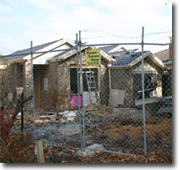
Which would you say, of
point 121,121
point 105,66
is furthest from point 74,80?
point 121,121

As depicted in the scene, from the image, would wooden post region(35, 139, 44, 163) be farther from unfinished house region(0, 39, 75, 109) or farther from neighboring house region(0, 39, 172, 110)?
neighboring house region(0, 39, 172, 110)

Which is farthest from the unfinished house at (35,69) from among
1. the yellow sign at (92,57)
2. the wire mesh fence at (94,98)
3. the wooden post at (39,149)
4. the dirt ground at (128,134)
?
the wooden post at (39,149)

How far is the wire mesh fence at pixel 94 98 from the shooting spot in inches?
286

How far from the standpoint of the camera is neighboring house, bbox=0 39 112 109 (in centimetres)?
1296

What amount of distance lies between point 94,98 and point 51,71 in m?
3.34

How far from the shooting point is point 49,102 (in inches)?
441

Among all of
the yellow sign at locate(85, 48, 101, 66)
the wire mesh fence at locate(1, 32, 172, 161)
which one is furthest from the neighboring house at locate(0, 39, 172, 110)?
the yellow sign at locate(85, 48, 101, 66)

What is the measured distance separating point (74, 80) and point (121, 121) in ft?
20.9

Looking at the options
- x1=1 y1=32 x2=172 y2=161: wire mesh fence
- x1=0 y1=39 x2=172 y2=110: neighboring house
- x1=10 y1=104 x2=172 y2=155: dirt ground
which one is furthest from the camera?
x1=0 y1=39 x2=172 y2=110: neighboring house

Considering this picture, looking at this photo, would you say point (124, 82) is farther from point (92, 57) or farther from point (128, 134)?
point (92, 57)

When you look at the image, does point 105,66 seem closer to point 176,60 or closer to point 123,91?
point 123,91

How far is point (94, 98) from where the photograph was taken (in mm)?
14070

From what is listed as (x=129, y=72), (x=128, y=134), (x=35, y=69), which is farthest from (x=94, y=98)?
(x=128, y=134)

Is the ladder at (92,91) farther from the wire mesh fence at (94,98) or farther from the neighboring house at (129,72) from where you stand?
the neighboring house at (129,72)
